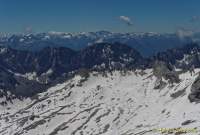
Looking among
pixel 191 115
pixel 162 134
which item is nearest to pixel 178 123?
pixel 191 115

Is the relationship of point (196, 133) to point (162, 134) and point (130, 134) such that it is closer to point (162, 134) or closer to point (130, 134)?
point (162, 134)

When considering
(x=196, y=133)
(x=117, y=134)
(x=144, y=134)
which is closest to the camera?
(x=196, y=133)

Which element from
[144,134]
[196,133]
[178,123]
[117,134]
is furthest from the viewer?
[117,134]

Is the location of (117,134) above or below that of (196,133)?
below

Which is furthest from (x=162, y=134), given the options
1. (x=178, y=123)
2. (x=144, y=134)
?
(x=178, y=123)

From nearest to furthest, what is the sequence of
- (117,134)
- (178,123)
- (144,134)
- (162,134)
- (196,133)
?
1. (196,133)
2. (162,134)
3. (144,134)
4. (178,123)
5. (117,134)

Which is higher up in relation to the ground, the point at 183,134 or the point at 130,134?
the point at 183,134

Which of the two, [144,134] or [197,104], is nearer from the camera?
[144,134]

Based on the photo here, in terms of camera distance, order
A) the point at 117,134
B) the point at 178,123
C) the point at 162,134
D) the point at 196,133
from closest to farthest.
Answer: the point at 196,133
the point at 162,134
the point at 178,123
the point at 117,134

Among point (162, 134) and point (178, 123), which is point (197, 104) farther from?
point (162, 134)
